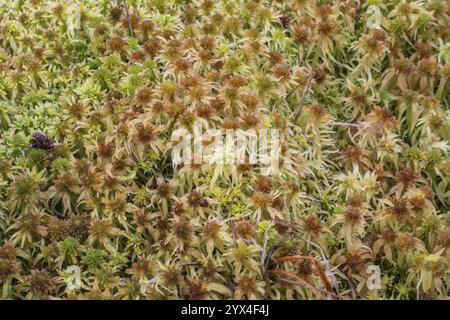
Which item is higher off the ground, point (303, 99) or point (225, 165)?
point (303, 99)

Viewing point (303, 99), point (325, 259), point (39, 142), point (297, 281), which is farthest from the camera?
point (303, 99)

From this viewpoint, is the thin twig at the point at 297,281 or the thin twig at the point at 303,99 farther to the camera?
the thin twig at the point at 303,99

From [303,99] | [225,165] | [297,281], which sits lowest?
[297,281]

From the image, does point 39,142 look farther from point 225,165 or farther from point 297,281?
point 297,281

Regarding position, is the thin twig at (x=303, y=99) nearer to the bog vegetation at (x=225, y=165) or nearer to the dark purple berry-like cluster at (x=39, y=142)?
the bog vegetation at (x=225, y=165)

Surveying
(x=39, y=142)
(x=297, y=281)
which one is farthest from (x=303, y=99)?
(x=39, y=142)

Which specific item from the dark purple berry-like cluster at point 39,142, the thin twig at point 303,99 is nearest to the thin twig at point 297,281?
the thin twig at point 303,99

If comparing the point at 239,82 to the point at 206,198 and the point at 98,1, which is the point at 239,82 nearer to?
the point at 206,198

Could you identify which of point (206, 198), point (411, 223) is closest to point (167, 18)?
point (206, 198)
